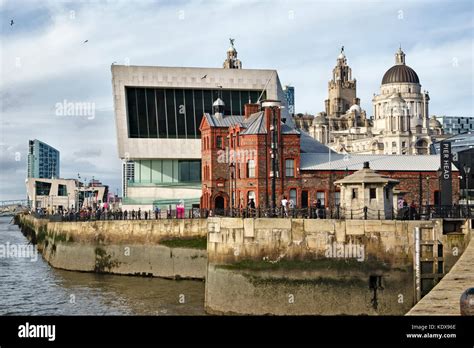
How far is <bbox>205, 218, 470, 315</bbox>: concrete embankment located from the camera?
36.5 metres

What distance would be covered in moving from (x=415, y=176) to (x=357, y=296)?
85.3 ft

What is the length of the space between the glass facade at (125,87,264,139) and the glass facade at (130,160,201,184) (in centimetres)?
339

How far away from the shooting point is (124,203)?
291ft

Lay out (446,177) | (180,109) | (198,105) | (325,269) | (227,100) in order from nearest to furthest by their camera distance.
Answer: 1. (325,269)
2. (446,177)
3. (180,109)
4. (198,105)
5. (227,100)

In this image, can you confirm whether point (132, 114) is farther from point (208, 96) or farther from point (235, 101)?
point (235, 101)

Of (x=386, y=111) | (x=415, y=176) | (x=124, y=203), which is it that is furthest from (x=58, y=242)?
(x=386, y=111)

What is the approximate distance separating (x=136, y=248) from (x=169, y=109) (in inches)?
1109

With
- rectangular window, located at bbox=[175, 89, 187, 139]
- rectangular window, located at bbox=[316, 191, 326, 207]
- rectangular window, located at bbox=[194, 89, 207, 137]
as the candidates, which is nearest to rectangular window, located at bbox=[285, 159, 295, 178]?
rectangular window, located at bbox=[316, 191, 326, 207]

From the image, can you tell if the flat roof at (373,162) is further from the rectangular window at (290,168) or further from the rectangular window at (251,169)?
the rectangular window at (251,169)

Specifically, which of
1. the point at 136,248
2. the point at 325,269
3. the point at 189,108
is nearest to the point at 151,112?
the point at 189,108

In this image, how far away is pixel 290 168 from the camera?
2363 inches
